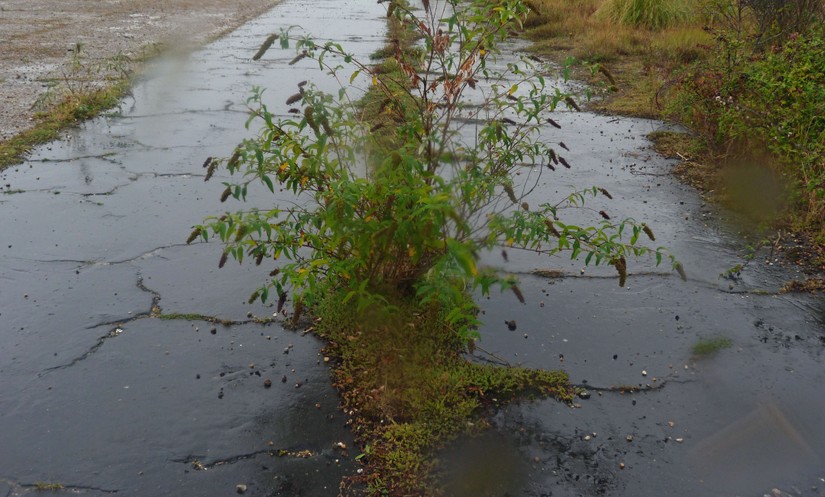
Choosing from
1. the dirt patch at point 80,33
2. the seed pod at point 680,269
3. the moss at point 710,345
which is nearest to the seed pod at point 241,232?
the seed pod at point 680,269

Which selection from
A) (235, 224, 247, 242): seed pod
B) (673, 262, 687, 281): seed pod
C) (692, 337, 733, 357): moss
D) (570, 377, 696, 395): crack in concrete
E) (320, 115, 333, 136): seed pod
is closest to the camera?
(235, 224, 247, 242): seed pod

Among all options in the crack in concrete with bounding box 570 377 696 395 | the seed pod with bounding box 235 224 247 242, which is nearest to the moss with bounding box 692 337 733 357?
the crack in concrete with bounding box 570 377 696 395

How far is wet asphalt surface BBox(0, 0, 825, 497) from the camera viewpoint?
2.71m

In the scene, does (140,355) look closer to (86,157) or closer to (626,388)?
(626,388)

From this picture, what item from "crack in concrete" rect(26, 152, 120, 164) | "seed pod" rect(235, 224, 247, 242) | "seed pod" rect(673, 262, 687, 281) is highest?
"seed pod" rect(235, 224, 247, 242)

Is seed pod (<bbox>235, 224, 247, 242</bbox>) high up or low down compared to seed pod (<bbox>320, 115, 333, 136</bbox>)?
down

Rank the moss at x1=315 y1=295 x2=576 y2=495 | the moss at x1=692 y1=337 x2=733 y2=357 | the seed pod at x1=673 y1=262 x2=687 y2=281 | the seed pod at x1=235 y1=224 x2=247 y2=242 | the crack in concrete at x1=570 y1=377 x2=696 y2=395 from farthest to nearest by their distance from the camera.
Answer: the moss at x1=692 y1=337 x2=733 y2=357 < the crack in concrete at x1=570 y1=377 x2=696 y2=395 < the seed pod at x1=673 y1=262 x2=687 y2=281 < the moss at x1=315 y1=295 x2=576 y2=495 < the seed pod at x1=235 y1=224 x2=247 y2=242

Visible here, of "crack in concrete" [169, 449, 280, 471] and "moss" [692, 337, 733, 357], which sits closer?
"crack in concrete" [169, 449, 280, 471]

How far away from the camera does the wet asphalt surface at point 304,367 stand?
107 inches

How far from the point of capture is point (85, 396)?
310 centimetres

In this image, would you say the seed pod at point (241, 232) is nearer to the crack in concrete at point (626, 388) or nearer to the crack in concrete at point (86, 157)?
the crack in concrete at point (626, 388)

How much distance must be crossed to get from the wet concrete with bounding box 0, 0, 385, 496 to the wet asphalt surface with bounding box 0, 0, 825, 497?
0.03 feet

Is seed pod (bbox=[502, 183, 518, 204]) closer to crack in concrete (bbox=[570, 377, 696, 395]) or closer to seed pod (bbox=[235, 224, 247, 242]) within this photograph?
crack in concrete (bbox=[570, 377, 696, 395])

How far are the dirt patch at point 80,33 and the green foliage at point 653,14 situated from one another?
7.41 meters
